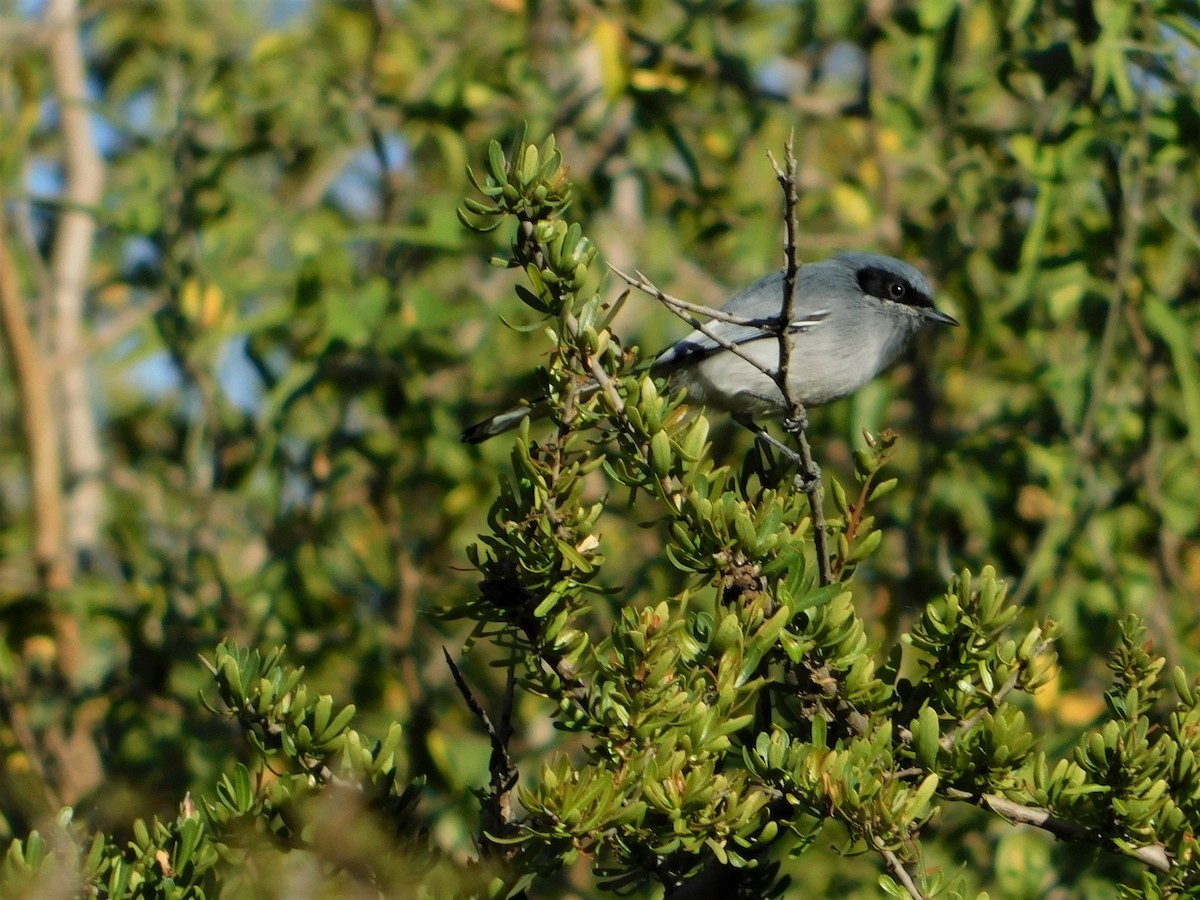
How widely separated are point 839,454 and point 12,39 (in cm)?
284

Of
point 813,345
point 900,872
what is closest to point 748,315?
point 813,345

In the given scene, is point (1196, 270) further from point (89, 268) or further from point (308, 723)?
point (89, 268)

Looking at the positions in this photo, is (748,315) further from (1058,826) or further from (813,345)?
(1058,826)

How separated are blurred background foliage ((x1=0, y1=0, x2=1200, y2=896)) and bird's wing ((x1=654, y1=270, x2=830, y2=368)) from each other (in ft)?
0.36

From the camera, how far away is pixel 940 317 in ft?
11.9

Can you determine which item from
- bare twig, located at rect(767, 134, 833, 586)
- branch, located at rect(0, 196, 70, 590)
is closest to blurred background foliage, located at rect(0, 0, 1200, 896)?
branch, located at rect(0, 196, 70, 590)

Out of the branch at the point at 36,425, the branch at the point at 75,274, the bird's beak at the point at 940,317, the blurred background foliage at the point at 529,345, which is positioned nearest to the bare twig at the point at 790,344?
the blurred background foliage at the point at 529,345

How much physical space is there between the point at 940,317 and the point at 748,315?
49 centimetres

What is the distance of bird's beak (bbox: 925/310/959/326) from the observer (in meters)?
3.60

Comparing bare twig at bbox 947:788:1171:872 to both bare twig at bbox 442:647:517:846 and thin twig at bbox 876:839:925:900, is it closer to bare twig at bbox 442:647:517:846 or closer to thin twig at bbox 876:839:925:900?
thin twig at bbox 876:839:925:900

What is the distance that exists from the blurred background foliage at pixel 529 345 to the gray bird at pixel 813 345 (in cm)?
10

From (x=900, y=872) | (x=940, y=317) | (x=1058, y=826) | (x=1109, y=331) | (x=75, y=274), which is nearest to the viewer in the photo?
(x=900, y=872)

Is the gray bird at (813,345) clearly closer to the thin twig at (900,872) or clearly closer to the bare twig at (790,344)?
the bare twig at (790,344)

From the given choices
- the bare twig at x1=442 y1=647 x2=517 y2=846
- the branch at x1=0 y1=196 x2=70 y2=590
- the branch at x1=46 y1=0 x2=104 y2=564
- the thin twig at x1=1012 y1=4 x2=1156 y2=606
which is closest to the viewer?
the bare twig at x1=442 y1=647 x2=517 y2=846
